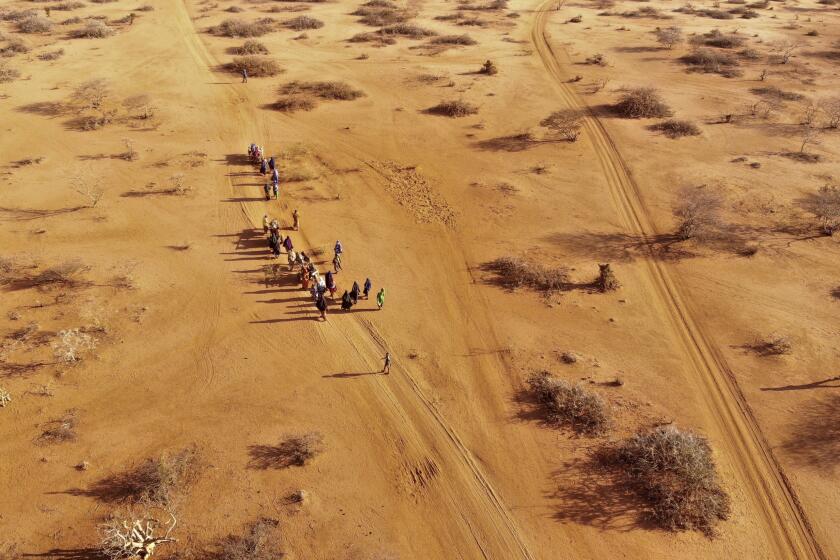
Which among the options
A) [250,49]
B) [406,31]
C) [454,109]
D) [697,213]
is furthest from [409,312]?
[406,31]

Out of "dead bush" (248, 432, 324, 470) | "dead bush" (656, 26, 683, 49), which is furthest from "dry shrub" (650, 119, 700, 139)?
"dead bush" (248, 432, 324, 470)

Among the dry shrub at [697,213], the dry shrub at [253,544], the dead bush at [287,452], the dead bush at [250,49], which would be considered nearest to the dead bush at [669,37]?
the dry shrub at [697,213]

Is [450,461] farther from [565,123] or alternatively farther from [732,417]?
[565,123]

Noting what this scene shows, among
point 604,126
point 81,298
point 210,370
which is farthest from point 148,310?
point 604,126

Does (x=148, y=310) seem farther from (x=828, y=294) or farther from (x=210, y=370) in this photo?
(x=828, y=294)

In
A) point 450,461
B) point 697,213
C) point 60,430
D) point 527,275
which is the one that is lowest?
point 450,461

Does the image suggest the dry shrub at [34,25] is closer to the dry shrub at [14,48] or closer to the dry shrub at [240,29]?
the dry shrub at [14,48]

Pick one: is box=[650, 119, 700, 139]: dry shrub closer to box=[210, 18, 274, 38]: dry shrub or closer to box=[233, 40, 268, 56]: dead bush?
box=[233, 40, 268, 56]: dead bush
